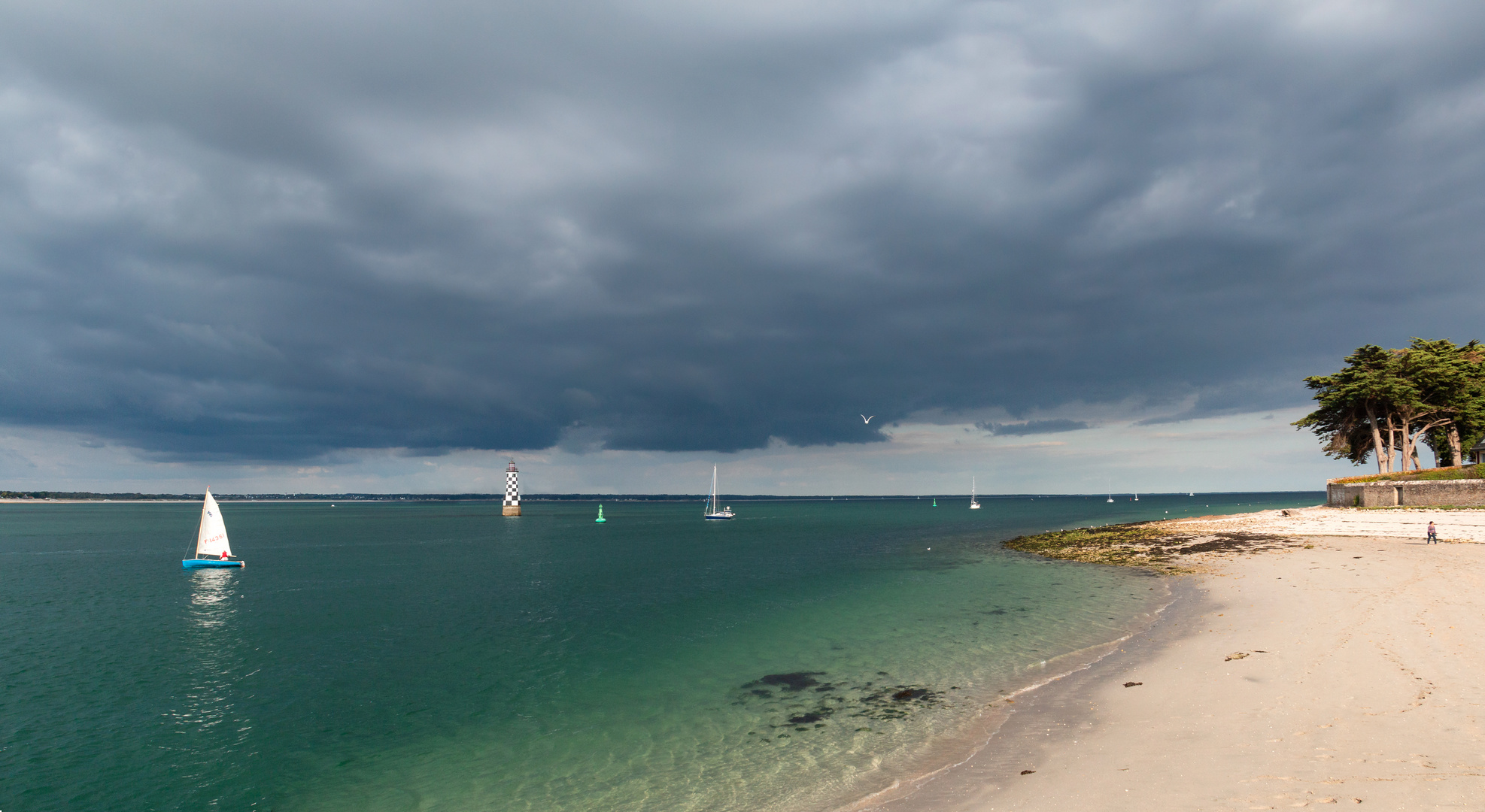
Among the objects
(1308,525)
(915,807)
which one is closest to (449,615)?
(915,807)

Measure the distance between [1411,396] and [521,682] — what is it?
95495 mm

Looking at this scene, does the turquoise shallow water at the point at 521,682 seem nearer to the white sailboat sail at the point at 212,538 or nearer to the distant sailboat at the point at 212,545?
the distant sailboat at the point at 212,545

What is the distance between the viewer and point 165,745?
17141mm

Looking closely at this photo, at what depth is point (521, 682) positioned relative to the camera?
22609mm

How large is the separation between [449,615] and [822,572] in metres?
28.2

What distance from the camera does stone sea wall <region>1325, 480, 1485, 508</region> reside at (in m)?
58.2

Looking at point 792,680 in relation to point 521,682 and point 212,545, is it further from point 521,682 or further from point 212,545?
point 212,545

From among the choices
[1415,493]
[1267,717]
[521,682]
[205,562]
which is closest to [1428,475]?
[1415,493]

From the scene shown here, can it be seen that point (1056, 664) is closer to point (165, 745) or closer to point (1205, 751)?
point (1205, 751)

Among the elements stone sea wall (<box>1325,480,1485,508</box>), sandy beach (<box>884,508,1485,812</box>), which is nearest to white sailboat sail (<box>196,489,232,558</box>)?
sandy beach (<box>884,508,1485,812</box>)

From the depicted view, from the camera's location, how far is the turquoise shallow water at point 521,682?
14.4m

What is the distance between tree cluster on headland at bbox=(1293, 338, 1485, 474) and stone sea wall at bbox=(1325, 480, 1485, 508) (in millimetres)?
7882

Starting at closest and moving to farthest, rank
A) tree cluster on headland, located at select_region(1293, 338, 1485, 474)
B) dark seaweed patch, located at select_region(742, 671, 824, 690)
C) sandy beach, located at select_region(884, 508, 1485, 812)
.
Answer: sandy beach, located at select_region(884, 508, 1485, 812) < dark seaweed patch, located at select_region(742, 671, 824, 690) < tree cluster on headland, located at select_region(1293, 338, 1485, 474)

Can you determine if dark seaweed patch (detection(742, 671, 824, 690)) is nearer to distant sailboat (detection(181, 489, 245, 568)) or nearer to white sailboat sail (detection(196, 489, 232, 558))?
distant sailboat (detection(181, 489, 245, 568))
